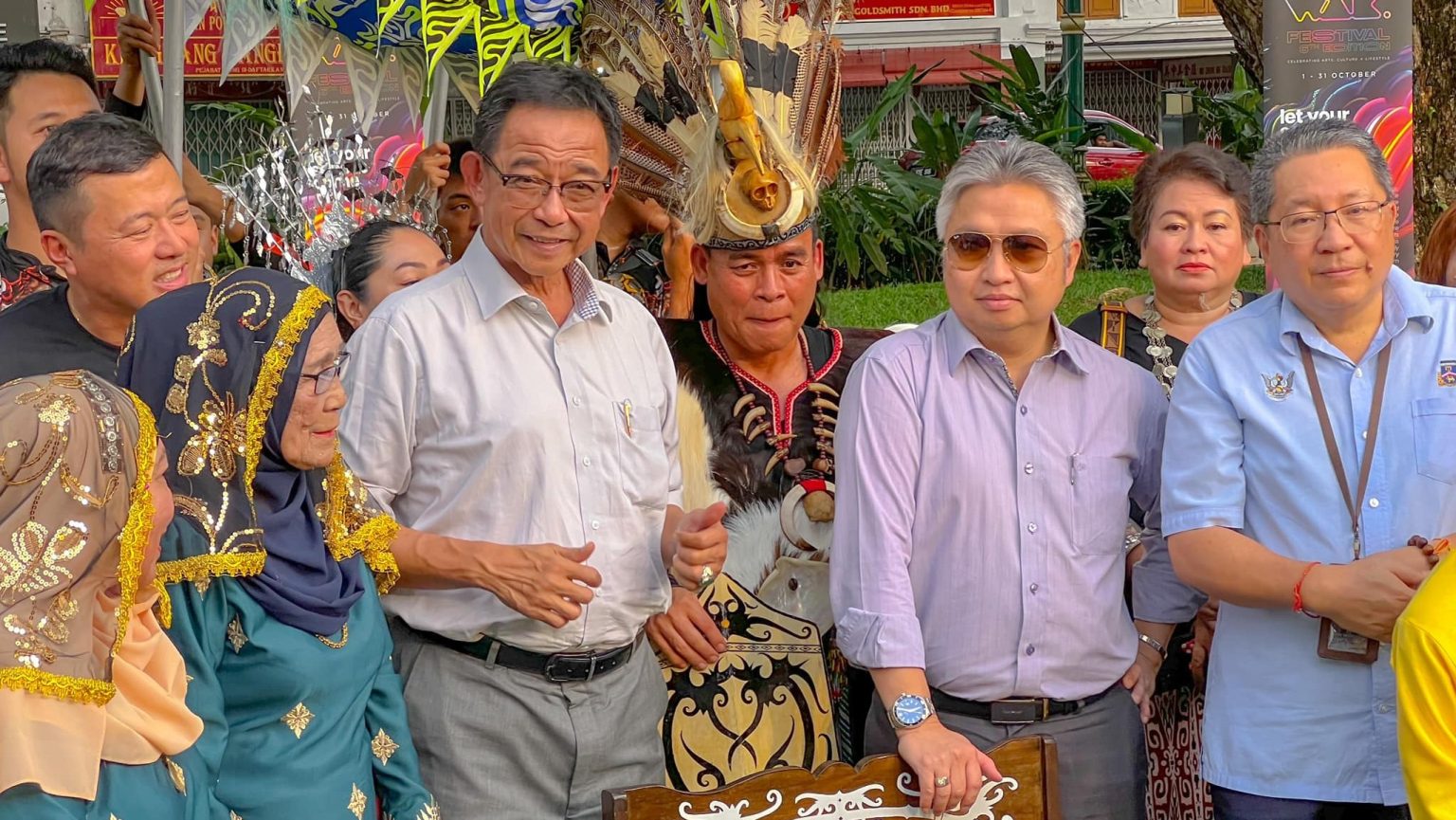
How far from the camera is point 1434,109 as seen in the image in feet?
21.6

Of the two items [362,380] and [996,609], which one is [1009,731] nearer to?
[996,609]

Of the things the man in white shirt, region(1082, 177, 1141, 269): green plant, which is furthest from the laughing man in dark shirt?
region(1082, 177, 1141, 269): green plant

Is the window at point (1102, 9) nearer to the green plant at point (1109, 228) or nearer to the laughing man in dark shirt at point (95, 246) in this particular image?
the green plant at point (1109, 228)

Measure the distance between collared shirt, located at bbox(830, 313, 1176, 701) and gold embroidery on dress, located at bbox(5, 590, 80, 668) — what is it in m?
1.34

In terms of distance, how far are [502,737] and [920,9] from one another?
58.4 feet

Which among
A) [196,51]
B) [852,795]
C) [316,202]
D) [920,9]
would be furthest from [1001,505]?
[920,9]

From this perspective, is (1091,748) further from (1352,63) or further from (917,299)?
(917,299)

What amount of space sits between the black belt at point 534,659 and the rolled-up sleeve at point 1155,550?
109 cm

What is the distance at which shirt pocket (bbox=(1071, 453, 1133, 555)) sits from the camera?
297 cm

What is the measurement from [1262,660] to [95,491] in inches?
76.1

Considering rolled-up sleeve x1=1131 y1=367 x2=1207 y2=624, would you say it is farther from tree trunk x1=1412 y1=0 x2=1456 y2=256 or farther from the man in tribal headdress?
tree trunk x1=1412 y1=0 x2=1456 y2=256

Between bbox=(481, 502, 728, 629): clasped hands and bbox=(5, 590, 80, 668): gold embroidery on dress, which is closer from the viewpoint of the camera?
bbox=(5, 590, 80, 668): gold embroidery on dress

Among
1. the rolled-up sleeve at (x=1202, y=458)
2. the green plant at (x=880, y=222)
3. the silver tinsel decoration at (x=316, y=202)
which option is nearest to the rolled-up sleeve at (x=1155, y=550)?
the rolled-up sleeve at (x=1202, y=458)

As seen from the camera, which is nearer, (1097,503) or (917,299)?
(1097,503)
